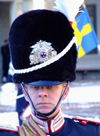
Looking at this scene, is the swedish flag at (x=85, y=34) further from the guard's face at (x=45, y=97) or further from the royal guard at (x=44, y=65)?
the guard's face at (x=45, y=97)

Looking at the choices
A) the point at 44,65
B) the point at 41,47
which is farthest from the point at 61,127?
the point at 41,47

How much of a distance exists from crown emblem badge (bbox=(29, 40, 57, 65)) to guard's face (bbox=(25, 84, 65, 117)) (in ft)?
0.61

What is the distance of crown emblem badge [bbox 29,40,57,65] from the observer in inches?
82.4

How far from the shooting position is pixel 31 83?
208cm

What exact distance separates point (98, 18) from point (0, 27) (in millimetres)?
4003

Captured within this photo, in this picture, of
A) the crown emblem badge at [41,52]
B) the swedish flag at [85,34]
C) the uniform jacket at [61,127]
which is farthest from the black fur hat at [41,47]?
the swedish flag at [85,34]

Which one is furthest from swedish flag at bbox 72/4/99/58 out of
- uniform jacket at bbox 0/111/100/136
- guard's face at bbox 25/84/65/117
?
guard's face at bbox 25/84/65/117

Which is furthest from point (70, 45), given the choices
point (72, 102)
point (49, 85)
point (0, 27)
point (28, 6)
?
point (0, 27)

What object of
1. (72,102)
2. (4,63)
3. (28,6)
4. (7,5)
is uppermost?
(7,5)

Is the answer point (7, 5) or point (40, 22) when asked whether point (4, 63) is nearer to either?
point (7, 5)

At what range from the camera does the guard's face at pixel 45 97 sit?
2.00m

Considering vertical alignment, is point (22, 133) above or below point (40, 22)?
below

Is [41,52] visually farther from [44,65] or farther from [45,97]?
[45,97]

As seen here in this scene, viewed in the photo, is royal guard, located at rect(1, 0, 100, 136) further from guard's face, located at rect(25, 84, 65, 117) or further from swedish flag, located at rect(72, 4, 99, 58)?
swedish flag, located at rect(72, 4, 99, 58)
